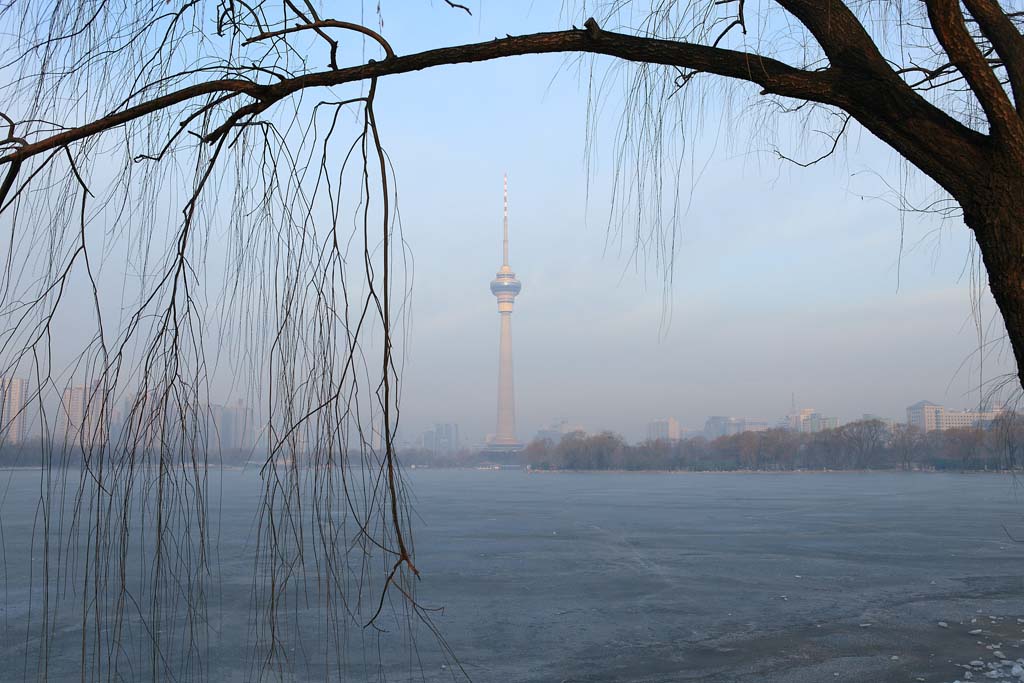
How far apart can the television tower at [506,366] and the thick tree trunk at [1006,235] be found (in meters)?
130

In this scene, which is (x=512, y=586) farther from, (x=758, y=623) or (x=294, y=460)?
(x=294, y=460)

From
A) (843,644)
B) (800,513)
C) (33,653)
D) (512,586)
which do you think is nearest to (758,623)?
(843,644)

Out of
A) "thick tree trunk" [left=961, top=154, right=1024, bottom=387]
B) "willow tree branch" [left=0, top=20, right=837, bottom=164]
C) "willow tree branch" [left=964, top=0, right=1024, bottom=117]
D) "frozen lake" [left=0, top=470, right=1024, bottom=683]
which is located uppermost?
"willow tree branch" [left=964, top=0, right=1024, bottom=117]

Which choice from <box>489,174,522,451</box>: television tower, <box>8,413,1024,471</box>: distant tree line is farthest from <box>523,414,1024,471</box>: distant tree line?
<box>489,174,522,451</box>: television tower

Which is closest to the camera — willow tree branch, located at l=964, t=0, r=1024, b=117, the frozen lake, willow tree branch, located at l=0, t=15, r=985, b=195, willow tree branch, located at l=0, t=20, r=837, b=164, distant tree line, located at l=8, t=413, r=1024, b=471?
willow tree branch, located at l=0, t=20, r=837, b=164

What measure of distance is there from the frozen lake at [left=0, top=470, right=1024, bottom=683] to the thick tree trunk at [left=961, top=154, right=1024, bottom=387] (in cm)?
169

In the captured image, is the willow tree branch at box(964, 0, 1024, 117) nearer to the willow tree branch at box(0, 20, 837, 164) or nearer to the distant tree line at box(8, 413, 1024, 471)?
the willow tree branch at box(0, 20, 837, 164)

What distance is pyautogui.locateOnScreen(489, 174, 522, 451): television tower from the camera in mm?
133750

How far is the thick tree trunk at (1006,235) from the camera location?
5.11 feet

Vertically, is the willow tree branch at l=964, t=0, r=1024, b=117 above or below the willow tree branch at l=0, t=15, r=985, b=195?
above

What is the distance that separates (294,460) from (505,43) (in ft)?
2.56

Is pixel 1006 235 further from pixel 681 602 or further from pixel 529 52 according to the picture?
pixel 681 602

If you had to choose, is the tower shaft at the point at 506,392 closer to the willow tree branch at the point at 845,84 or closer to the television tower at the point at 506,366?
the television tower at the point at 506,366

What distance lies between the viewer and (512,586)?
1055cm
